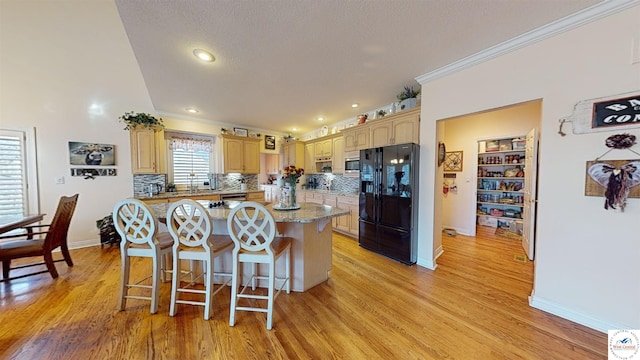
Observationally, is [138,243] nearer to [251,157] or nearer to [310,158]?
[251,157]

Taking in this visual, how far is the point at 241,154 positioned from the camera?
5262 millimetres

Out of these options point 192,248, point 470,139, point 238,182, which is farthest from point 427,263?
point 238,182

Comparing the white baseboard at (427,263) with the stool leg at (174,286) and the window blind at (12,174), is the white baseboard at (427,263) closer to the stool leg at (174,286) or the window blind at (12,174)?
the stool leg at (174,286)

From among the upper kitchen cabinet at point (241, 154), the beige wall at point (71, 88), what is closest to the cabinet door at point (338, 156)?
the upper kitchen cabinet at point (241, 154)

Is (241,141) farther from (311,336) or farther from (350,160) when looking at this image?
(311,336)

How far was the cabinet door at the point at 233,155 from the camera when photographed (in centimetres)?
500

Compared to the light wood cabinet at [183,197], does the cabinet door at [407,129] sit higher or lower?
higher

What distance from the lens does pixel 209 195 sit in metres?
4.56

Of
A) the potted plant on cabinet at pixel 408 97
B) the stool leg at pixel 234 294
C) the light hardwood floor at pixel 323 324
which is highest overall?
the potted plant on cabinet at pixel 408 97

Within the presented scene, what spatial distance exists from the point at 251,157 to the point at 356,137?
280 centimetres

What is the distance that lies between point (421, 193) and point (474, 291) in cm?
125

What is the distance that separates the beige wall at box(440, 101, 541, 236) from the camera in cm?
405

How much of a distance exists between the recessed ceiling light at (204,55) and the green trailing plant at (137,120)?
253cm

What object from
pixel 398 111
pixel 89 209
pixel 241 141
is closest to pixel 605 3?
pixel 398 111
